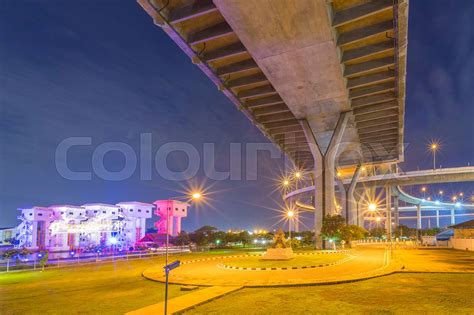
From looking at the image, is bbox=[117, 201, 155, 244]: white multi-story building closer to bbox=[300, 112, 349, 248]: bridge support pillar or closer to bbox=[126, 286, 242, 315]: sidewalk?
bbox=[300, 112, 349, 248]: bridge support pillar

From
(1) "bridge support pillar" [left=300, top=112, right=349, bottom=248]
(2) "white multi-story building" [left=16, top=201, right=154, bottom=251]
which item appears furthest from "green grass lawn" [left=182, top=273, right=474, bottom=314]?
(2) "white multi-story building" [left=16, top=201, right=154, bottom=251]

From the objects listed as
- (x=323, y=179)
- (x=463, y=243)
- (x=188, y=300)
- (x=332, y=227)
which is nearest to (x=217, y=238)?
(x=323, y=179)

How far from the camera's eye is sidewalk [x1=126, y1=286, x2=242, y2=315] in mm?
10844

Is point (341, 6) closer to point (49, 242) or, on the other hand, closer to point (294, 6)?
point (294, 6)

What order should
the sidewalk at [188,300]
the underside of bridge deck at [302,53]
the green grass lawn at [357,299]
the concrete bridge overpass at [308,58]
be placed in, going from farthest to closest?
the concrete bridge overpass at [308,58] < the underside of bridge deck at [302,53] < the green grass lawn at [357,299] < the sidewalk at [188,300]

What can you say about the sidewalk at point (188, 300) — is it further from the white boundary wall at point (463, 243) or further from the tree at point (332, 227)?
the white boundary wall at point (463, 243)

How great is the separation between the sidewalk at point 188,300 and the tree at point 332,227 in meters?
31.0

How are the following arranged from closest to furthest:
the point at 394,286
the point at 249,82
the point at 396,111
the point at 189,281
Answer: the point at 394,286 < the point at 189,281 < the point at 249,82 < the point at 396,111

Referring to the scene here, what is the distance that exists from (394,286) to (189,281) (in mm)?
9344

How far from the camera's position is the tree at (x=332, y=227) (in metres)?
43.4

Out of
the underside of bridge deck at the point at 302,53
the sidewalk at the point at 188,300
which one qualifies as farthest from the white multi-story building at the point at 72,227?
the sidewalk at the point at 188,300

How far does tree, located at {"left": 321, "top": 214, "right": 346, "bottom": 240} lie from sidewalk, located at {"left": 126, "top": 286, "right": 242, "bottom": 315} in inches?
1222

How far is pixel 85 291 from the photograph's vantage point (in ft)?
52.1

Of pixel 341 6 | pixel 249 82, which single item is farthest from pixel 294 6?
pixel 249 82
